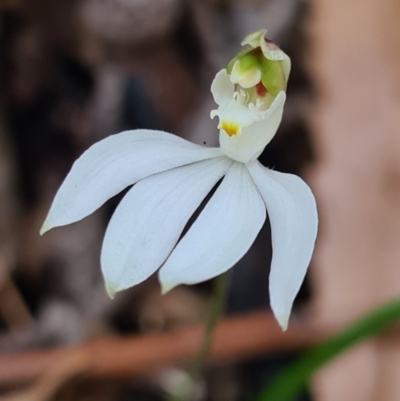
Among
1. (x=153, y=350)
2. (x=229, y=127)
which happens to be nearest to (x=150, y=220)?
(x=229, y=127)

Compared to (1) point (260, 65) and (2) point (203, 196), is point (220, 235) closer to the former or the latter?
(2) point (203, 196)

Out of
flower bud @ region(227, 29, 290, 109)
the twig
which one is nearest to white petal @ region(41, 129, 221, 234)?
flower bud @ region(227, 29, 290, 109)

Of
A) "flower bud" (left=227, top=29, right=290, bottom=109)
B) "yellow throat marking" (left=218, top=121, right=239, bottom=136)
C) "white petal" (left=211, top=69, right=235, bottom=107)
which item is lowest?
"yellow throat marking" (left=218, top=121, right=239, bottom=136)

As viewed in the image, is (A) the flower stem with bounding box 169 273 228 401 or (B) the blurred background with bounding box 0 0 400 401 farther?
(B) the blurred background with bounding box 0 0 400 401

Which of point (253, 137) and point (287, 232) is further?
point (253, 137)

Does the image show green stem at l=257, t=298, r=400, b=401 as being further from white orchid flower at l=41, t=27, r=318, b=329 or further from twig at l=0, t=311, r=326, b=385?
white orchid flower at l=41, t=27, r=318, b=329

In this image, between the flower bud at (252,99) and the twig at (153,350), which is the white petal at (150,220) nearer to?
the flower bud at (252,99)

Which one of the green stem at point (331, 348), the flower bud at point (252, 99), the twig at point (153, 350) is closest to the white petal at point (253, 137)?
the flower bud at point (252, 99)
